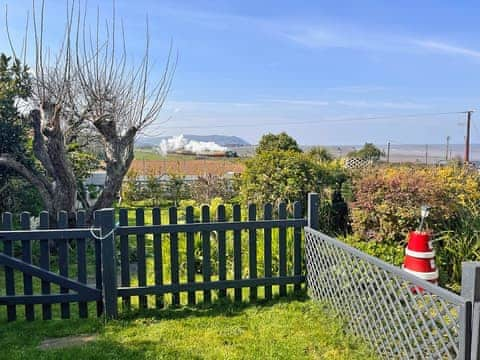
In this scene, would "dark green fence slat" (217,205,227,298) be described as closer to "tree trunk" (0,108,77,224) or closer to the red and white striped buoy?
the red and white striped buoy

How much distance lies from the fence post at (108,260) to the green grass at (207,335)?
0.15 metres

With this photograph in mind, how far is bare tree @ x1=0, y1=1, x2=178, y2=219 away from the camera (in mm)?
5703

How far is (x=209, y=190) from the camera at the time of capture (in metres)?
10.8

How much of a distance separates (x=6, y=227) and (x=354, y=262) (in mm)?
3154

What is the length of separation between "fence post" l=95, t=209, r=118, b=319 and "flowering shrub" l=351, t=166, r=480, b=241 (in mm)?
2998

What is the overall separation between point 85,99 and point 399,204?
5.99 m

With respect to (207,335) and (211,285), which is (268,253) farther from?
(207,335)

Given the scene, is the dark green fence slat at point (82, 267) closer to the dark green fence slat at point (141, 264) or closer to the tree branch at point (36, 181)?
the dark green fence slat at point (141, 264)

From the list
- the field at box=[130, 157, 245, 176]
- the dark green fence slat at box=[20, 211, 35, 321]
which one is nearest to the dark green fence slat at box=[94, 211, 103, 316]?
the dark green fence slat at box=[20, 211, 35, 321]

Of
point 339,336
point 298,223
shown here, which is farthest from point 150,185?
point 339,336

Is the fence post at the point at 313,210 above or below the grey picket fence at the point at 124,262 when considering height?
above

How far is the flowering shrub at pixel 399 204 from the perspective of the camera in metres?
4.41

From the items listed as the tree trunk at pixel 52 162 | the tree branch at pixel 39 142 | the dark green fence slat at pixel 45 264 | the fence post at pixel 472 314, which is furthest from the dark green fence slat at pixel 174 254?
the tree branch at pixel 39 142

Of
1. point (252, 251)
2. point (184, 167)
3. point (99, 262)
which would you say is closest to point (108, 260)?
point (99, 262)
